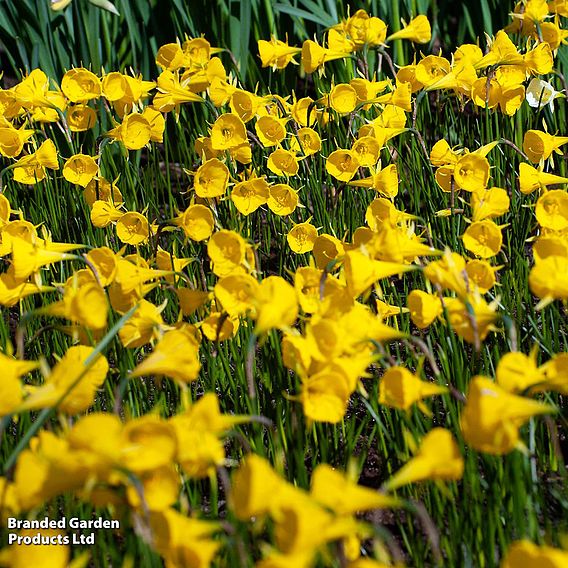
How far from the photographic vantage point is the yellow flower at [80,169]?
2822 mm

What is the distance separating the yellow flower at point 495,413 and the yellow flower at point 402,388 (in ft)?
0.71

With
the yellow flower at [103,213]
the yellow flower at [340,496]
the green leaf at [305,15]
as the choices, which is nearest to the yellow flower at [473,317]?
the yellow flower at [340,496]

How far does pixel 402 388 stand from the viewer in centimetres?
155

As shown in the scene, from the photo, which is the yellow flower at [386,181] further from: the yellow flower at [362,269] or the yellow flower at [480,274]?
the yellow flower at [362,269]

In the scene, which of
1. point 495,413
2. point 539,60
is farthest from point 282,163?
point 495,413

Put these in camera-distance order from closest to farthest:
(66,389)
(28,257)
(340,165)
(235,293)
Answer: (66,389), (235,293), (28,257), (340,165)

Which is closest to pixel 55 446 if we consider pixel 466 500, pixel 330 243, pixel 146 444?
pixel 146 444

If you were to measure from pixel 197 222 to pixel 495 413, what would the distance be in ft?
3.86

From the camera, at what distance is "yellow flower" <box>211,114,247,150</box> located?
262 centimetres

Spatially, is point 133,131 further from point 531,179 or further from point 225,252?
point 531,179

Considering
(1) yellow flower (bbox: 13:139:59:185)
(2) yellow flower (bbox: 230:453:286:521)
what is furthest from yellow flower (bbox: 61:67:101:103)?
(2) yellow flower (bbox: 230:453:286:521)

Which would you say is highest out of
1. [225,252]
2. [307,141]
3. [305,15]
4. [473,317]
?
[305,15]

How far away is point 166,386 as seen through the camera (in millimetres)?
2305

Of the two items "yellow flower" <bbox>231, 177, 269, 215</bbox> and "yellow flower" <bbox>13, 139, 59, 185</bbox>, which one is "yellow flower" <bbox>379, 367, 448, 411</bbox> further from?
"yellow flower" <bbox>13, 139, 59, 185</bbox>
